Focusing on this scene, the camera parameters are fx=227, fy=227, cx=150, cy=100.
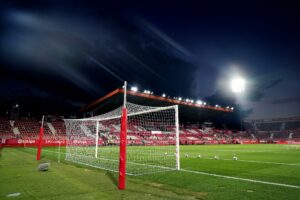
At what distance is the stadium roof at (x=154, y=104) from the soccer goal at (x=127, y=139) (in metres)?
9.00

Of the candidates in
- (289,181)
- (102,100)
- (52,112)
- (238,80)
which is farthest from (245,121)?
(289,181)

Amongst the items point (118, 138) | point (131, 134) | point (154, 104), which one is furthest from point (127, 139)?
point (154, 104)

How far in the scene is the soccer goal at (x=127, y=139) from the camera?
12047 mm

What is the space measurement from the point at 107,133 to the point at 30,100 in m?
33.1

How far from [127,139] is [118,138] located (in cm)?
347

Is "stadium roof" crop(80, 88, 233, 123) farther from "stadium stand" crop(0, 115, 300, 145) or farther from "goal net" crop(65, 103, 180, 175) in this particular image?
"goal net" crop(65, 103, 180, 175)

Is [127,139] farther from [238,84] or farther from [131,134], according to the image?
[238,84]

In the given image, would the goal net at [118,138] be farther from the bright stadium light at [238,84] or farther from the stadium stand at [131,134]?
the bright stadium light at [238,84]

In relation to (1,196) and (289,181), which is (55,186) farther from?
(289,181)

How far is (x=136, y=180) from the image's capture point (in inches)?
282

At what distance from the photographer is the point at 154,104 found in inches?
1849

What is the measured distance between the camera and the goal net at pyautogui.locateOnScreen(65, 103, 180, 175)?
1385 cm

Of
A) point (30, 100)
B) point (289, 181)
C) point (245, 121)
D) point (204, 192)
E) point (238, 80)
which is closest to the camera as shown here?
point (204, 192)

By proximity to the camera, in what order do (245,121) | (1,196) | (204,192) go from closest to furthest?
1. (1,196)
2. (204,192)
3. (245,121)
